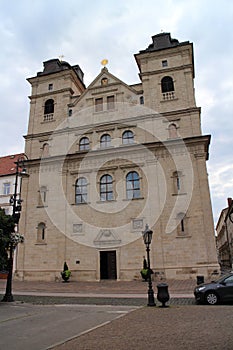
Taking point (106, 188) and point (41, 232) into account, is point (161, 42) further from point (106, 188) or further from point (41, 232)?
point (41, 232)

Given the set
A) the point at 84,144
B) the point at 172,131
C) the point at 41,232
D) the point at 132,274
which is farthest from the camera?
the point at 84,144

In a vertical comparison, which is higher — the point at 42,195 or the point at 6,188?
the point at 6,188

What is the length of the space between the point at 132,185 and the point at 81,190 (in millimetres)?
4921

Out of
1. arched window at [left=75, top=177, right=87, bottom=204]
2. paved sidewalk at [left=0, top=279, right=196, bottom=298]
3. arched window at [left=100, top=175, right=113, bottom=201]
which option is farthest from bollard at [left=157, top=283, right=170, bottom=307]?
arched window at [left=75, top=177, right=87, bottom=204]

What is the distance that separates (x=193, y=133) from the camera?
26.4 m

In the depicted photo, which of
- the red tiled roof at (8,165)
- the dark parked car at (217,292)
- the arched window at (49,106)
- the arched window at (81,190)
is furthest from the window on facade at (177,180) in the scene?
the red tiled roof at (8,165)

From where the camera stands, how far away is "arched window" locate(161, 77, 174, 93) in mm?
29016

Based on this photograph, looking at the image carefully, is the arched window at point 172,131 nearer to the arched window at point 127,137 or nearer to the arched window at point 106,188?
the arched window at point 127,137

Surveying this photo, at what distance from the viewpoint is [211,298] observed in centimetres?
1223

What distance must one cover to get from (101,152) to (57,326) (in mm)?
20348

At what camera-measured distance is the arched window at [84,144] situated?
95.9 ft

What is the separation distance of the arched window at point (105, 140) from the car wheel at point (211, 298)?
18.5 meters

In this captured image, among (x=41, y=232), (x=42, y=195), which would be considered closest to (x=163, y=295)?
(x=41, y=232)

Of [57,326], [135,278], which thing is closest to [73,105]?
[135,278]
